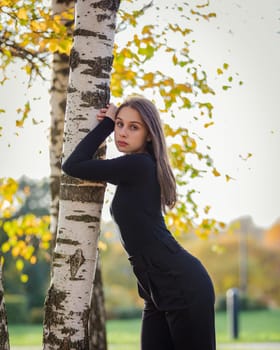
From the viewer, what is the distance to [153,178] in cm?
352

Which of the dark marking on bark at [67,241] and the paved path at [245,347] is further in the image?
the paved path at [245,347]

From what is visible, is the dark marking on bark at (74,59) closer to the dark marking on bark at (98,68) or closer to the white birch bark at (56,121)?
the dark marking on bark at (98,68)

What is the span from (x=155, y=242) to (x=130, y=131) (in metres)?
0.59

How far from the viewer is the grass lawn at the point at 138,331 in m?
14.1

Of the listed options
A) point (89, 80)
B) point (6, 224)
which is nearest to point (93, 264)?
point (89, 80)

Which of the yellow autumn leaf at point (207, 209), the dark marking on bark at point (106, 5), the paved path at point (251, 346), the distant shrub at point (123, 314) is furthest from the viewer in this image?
the distant shrub at point (123, 314)

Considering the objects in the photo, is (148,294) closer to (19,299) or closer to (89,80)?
(89,80)

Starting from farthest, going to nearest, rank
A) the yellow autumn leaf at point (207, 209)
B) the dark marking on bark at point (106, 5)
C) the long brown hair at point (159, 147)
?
the yellow autumn leaf at point (207, 209) < the dark marking on bark at point (106, 5) < the long brown hair at point (159, 147)

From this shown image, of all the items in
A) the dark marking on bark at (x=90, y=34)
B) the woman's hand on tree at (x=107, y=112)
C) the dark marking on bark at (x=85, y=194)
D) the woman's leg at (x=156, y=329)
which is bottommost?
the woman's leg at (x=156, y=329)

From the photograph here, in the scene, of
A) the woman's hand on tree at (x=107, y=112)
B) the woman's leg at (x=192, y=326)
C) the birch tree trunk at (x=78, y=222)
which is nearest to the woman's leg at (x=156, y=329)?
the woman's leg at (x=192, y=326)

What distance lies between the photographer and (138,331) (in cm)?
1708

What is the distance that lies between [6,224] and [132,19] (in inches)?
113

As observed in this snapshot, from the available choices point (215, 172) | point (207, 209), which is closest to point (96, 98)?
point (215, 172)

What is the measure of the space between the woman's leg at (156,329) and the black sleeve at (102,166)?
687 mm
